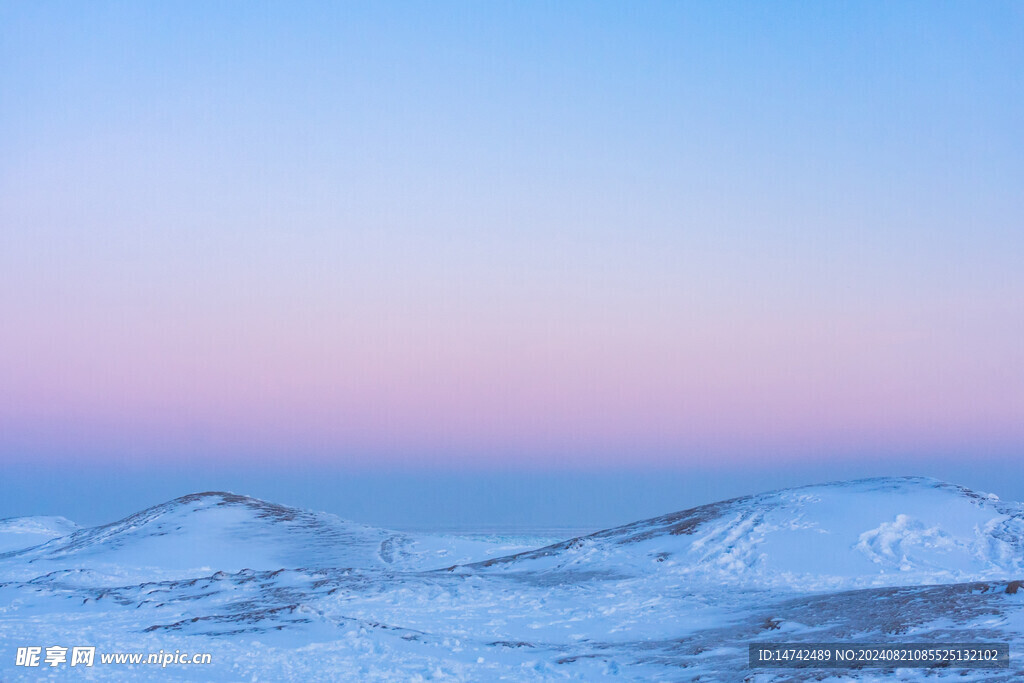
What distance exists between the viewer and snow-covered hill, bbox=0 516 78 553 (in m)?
43.3

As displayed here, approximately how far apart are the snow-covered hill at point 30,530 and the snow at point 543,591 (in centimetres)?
739

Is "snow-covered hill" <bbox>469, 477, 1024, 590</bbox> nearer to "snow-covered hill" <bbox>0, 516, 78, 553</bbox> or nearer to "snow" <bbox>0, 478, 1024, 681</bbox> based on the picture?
"snow" <bbox>0, 478, 1024, 681</bbox>

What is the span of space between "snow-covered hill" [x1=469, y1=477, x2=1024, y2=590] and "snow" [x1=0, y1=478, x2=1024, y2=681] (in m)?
0.08

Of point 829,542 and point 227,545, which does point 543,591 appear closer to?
point 829,542

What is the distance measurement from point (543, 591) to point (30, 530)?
3592 cm

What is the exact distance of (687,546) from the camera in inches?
1062

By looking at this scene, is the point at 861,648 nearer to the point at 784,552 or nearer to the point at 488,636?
the point at 488,636

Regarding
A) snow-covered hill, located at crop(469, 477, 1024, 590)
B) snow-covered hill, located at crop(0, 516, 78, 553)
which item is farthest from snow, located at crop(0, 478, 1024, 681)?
snow-covered hill, located at crop(0, 516, 78, 553)

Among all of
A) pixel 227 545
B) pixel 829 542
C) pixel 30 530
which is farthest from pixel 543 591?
pixel 30 530

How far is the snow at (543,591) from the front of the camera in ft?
49.5

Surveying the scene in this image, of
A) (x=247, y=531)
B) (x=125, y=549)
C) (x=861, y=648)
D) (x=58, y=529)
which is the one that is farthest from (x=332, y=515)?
(x=861, y=648)

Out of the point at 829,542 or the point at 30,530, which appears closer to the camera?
the point at 829,542

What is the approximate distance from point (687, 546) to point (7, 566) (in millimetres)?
24097

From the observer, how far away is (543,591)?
75.2ft
